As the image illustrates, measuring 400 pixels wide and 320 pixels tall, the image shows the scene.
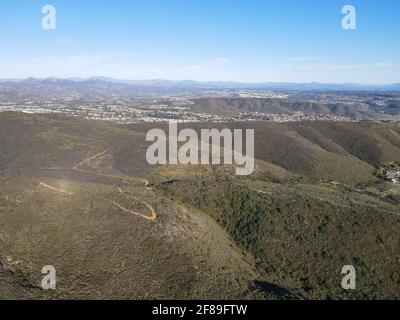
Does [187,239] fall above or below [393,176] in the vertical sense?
above

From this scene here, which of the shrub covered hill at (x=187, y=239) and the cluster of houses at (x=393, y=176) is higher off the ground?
the shrub covered hill at (x=187, y=239)

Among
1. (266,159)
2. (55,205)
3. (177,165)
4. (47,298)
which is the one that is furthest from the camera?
(266,159)

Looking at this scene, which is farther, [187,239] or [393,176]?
[393,176]

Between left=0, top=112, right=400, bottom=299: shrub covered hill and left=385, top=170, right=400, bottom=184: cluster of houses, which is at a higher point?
left=0, top=112, right=400, bottom=299: shrub covered hill

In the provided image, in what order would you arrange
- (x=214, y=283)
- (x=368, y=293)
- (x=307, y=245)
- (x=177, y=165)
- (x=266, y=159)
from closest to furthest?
(x=214, y=283) < (x=368, y=293) < (x=307, y=245) < (x=177, y=165) < (x=266, y=159)

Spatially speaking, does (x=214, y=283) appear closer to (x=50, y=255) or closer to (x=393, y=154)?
(x=50, y=255)

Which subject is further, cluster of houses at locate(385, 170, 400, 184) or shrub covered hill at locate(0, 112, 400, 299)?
cluster of houses at locate(385, 170, 400, 184)

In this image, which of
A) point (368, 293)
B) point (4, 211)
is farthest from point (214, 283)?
point (4, 211)

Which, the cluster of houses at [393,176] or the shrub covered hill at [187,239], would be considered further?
the cluster of houses at [393,176]
